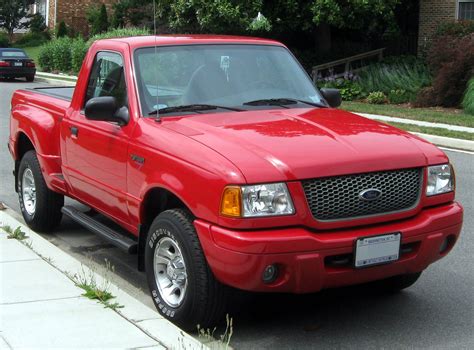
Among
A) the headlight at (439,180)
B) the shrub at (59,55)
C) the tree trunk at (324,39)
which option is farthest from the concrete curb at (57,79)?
the headlight at (439,180)

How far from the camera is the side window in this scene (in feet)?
18.5

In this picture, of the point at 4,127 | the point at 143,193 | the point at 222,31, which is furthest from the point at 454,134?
the point at 222,31

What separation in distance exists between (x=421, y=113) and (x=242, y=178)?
15077 mm

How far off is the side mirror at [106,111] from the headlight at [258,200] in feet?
4.79

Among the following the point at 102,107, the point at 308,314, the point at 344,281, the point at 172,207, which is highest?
the point at 102,107

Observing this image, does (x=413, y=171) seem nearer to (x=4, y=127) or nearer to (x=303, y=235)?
(x=303, y=235)

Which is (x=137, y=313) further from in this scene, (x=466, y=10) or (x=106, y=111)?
(x=466, y=10)

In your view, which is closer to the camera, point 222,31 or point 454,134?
point 454,134

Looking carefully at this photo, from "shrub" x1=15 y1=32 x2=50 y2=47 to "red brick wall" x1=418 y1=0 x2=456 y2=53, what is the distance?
38.8 metres

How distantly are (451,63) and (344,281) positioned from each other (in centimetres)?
1726

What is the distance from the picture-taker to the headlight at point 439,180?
15.3ft

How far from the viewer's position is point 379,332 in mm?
4672

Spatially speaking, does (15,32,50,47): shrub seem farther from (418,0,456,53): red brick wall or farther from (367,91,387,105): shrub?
(367,91,387,105): shrub

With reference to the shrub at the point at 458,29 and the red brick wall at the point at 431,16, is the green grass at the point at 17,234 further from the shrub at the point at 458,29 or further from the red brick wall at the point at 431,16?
the red brick wall at the point at 431,16
